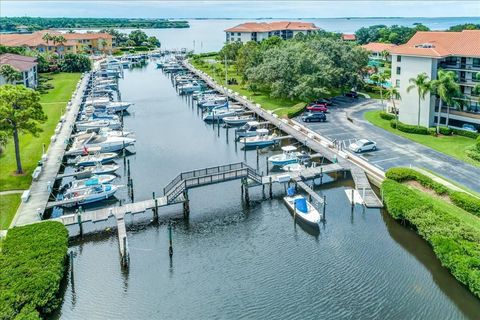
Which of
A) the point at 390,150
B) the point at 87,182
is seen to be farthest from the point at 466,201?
the point at 87,182

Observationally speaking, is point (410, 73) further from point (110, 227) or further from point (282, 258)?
point (110, 227)

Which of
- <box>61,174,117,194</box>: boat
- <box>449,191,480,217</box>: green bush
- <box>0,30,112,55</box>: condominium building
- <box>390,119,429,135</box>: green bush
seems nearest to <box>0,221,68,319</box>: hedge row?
<box>61,174,117,194</box>: boat

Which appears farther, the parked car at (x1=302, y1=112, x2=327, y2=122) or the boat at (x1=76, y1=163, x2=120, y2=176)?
the parked car at (x1=302, y1=112, x2=327, y2=122)

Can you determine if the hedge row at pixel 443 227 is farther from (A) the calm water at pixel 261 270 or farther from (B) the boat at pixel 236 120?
(B) the boat at pixel 236 120

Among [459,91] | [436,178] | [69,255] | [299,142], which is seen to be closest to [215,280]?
[69,255]

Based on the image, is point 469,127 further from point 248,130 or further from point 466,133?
point 248,130

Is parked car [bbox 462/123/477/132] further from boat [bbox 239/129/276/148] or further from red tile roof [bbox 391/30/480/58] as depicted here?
boat [bbox 239/129/276/148]
